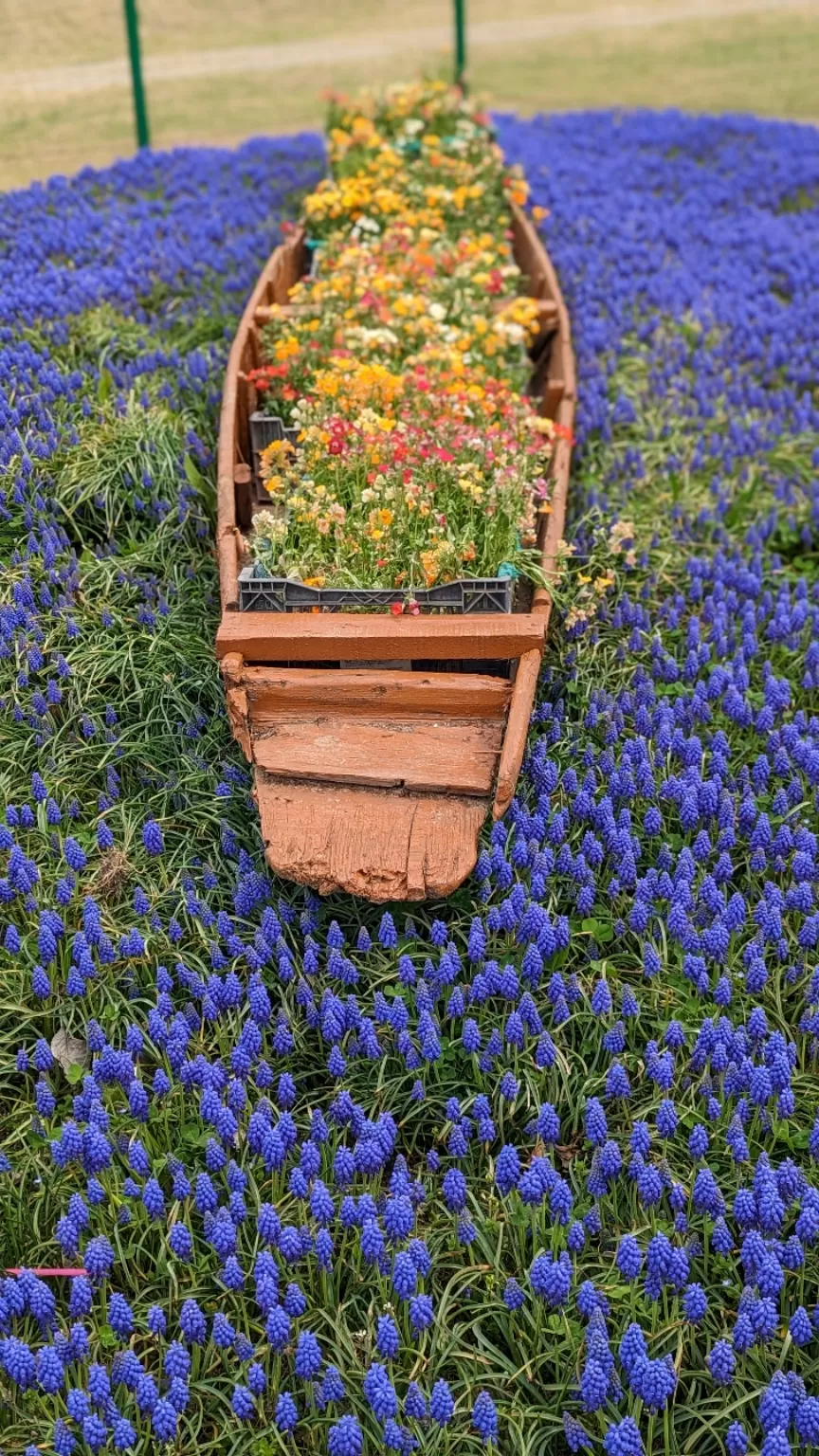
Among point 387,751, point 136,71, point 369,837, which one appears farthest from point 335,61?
point 369,837

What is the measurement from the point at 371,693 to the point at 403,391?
88.5 inches

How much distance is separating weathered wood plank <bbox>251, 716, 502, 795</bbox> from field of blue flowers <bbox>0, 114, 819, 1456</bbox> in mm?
255

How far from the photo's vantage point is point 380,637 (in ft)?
16.2

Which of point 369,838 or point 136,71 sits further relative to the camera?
point 136,71

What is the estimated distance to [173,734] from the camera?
5.30 meters

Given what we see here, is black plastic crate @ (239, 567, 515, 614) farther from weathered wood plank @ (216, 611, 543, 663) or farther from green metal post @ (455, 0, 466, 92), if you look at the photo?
green metal post @ (455, 0, 466, 92)

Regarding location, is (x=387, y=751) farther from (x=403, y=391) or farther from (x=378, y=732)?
(x=403, y=391)

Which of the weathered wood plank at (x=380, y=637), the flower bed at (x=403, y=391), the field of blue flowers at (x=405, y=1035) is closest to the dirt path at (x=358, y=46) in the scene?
the flower bed at (x=403, y=391)

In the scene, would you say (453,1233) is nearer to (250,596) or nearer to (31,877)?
(31,877)

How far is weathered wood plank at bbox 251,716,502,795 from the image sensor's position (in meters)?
4.71

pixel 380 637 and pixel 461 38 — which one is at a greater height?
pixel 461 38

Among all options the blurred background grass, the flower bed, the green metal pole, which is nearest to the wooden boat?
the flower bed

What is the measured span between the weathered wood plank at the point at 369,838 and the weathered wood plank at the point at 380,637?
0.53 metres

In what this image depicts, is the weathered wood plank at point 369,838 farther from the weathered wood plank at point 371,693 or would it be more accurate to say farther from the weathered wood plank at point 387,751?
the weathered wood plank at point 371,693
